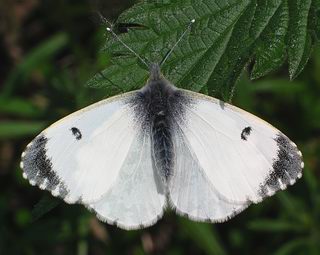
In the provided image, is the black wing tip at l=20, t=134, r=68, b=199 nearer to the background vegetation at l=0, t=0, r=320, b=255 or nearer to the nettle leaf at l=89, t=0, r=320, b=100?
the nettle leaf at l=89, t=0, r=320, b=100

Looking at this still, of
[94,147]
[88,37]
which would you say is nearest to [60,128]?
[94,147]

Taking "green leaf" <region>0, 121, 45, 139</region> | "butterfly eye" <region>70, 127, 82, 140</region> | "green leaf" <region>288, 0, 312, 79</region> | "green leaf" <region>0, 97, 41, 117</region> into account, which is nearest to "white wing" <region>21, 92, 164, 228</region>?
"butterfly eye" <region>70, 127, 82, 140</region>

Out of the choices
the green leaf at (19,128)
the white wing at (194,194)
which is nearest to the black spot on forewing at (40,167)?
the white wing at (194,194)

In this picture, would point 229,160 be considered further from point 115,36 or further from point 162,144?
point 115,36

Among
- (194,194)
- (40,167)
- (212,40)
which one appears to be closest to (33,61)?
(212,40)

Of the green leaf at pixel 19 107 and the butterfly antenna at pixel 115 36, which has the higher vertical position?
the butterfly antenna at pixel 115 36

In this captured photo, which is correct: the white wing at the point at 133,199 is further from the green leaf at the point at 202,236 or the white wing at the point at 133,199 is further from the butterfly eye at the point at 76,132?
the green leaf at the point at 202,236
